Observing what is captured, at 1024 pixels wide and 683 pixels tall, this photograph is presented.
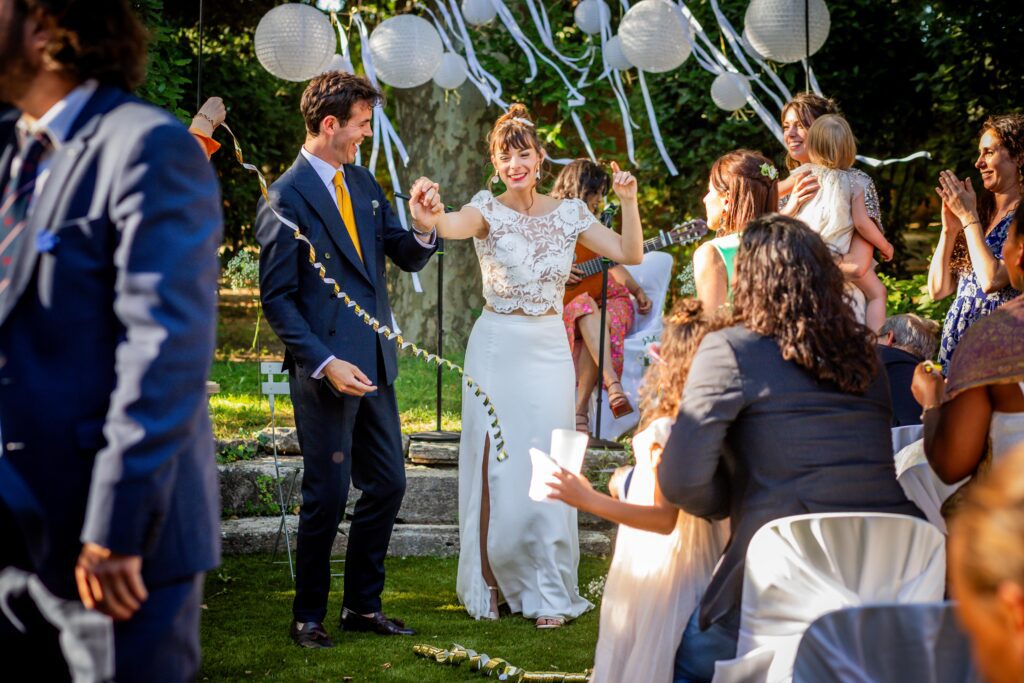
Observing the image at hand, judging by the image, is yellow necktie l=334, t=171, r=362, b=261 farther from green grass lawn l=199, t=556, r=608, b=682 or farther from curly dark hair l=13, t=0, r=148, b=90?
curly dark hair l=13, t=0, r=148, b=90

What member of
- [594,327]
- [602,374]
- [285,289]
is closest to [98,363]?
[285,289]

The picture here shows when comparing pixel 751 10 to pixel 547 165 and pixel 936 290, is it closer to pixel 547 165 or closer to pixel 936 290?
pixel 936 290

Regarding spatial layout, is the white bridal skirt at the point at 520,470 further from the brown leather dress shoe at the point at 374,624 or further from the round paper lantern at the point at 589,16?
the round paper lantern at the point at 589,16

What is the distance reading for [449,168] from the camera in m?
10.4

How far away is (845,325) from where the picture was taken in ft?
8.62

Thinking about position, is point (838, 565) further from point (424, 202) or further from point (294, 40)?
point (294, 40)

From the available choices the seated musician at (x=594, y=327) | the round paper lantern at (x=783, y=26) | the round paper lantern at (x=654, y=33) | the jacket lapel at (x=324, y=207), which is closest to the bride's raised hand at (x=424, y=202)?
the jacket lapel at (x=324, y=207)

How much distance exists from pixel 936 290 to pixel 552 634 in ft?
6.82

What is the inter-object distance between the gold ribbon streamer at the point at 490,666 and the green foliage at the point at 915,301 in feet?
12.3

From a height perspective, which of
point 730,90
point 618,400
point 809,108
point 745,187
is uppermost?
point 730,90

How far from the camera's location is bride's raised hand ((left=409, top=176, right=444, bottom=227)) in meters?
4.22

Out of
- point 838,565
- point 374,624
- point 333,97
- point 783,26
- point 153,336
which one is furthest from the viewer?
point 783,26

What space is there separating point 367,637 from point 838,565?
7.76 ft

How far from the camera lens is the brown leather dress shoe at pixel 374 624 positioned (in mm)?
4379
